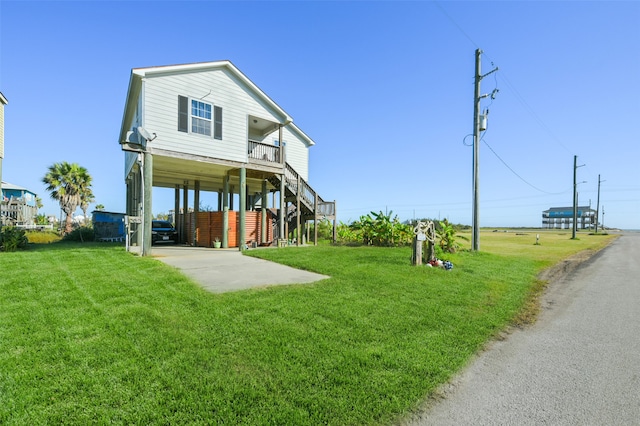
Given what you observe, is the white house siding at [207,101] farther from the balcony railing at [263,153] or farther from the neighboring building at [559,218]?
the neighboring building at [559,218]

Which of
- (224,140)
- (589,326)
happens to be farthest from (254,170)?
(589,326)

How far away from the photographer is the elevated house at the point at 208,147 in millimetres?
10820

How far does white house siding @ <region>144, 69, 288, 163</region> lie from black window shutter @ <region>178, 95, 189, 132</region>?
0.14 meters

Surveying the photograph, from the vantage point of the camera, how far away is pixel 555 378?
294cm

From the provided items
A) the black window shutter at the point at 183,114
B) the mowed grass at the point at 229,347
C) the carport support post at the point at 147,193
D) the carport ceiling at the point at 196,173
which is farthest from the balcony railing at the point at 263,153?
the mowed grass at the point at 229,347

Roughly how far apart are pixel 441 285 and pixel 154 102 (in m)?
11.4

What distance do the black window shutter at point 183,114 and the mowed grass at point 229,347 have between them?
23.0 ft

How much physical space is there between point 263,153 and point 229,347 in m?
13.5

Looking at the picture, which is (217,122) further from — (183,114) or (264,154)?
(264,154)

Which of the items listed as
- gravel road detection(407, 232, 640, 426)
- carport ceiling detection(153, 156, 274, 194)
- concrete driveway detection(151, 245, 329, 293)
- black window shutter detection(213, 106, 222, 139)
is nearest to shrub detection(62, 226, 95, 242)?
carport ceiling detection(153, 156, 274, 194)

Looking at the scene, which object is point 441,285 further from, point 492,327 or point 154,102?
point 154,102

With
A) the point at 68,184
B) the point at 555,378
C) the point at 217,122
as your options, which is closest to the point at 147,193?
the point at 217,122

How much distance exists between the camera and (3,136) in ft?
41.5

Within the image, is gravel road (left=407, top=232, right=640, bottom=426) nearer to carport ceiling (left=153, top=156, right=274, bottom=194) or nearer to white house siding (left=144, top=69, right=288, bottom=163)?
white house siding (left=144, top=69, right=288, bottom=163)
